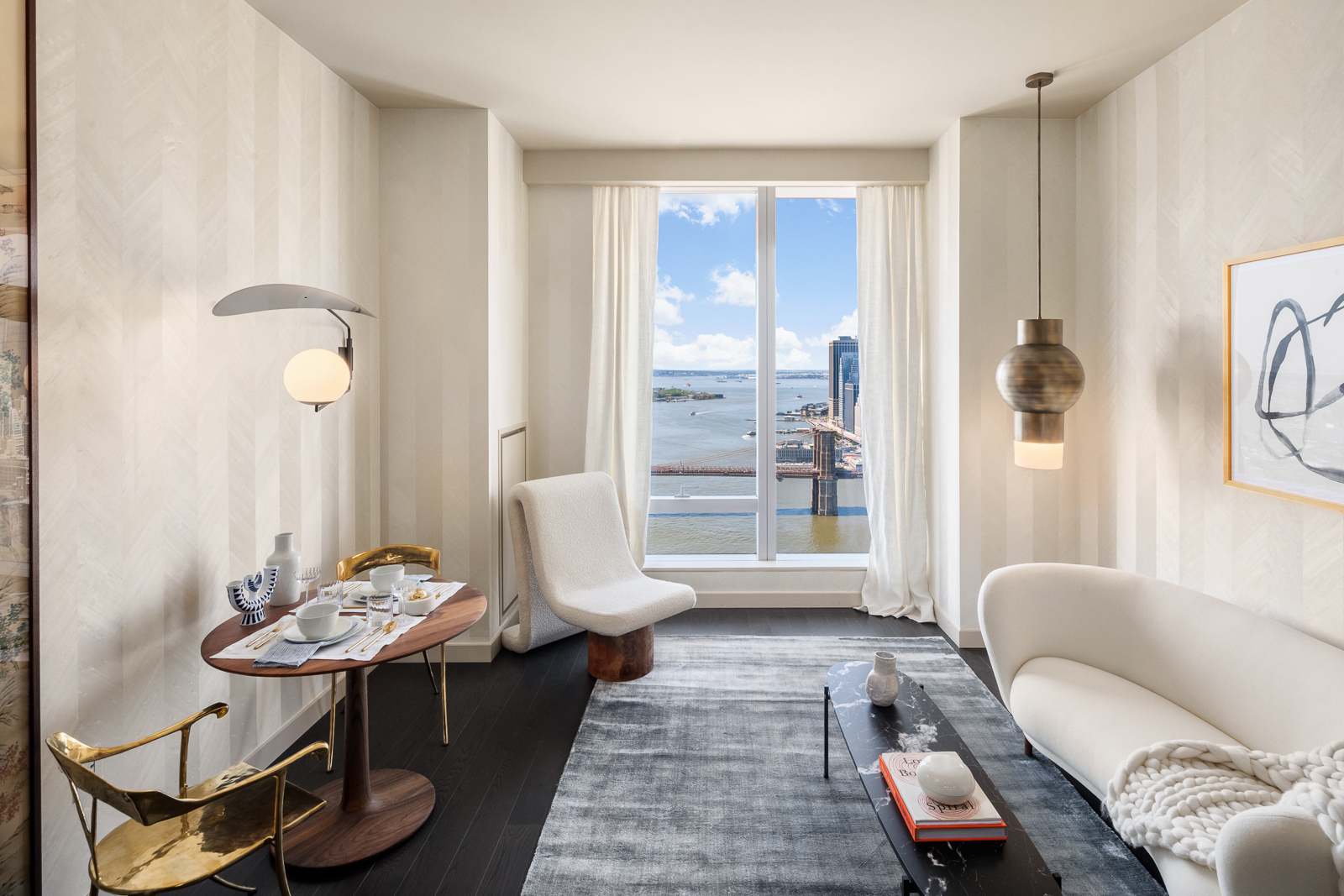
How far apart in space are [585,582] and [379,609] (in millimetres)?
1273

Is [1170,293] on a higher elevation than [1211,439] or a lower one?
higher

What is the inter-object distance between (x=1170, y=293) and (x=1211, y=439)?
2.12 feet

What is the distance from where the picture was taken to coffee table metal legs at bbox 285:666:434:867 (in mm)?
1984

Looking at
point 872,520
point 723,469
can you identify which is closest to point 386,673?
point 723,469

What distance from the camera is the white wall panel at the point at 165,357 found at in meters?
1.70

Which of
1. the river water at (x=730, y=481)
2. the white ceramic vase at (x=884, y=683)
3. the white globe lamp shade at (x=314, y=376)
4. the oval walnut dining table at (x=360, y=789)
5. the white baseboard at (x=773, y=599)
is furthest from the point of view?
the river water at (x=730, y=481)

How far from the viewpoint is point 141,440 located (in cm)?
194

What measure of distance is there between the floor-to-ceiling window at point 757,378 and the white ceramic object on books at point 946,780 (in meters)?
2.68

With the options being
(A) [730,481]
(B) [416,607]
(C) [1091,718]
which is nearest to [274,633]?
(B) [416,607]

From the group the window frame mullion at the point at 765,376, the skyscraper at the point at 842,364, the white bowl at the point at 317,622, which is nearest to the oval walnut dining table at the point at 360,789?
the white bowl at the point at 317,622

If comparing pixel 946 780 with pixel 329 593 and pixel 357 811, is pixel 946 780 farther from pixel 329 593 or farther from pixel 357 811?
pixel 329 593

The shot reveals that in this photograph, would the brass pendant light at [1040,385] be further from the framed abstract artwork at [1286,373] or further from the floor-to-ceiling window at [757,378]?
the floor-to-ceiling window at [757,378]

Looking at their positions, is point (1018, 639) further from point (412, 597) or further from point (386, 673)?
point (386, 673)

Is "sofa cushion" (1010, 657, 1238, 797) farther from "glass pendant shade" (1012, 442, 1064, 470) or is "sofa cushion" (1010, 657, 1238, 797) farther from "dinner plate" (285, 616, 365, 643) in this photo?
"dinner plate" (285, 616, 365, 643)
